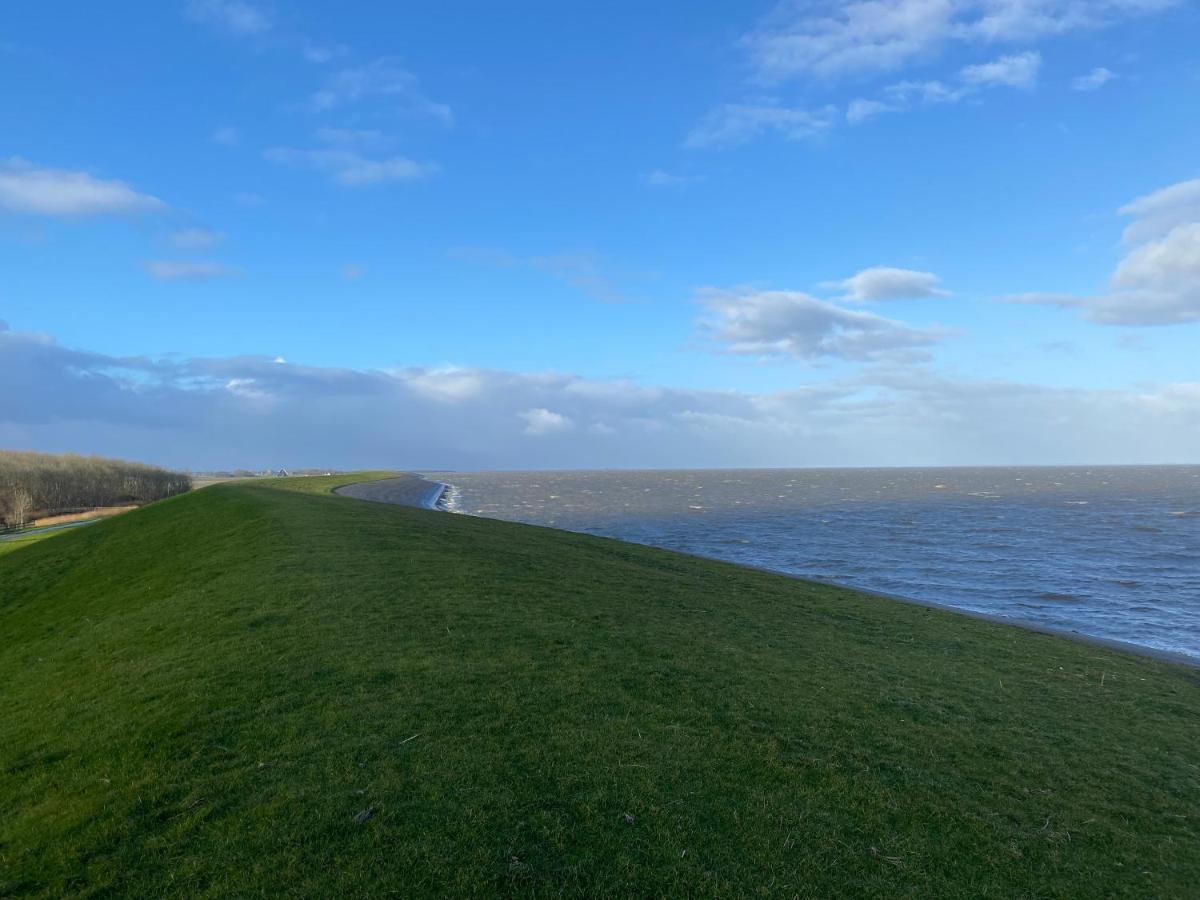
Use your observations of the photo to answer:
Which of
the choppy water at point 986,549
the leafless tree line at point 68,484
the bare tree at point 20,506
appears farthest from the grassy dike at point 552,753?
the leafless tree line at point 68,484

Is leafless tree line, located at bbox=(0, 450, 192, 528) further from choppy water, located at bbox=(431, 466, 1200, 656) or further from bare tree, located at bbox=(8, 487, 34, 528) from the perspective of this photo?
choppy water, located at bbox=(431, 466, 1200, 656)

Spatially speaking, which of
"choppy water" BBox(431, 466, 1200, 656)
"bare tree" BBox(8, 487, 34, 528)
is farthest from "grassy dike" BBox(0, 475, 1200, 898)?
"bare tree" BBox(8, 487, 34, 528)

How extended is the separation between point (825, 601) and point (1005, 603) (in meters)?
14.4

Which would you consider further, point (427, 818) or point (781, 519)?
point (781, 519)

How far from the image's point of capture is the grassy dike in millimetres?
7117

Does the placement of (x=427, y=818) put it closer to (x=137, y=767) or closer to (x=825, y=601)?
(x=137, y=767)

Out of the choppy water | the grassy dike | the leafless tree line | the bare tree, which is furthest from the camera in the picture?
the leafless tree line

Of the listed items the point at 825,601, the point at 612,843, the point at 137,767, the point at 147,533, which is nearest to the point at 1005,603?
the point at 825,601

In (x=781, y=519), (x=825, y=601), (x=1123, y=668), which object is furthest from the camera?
(x=781, y=519)

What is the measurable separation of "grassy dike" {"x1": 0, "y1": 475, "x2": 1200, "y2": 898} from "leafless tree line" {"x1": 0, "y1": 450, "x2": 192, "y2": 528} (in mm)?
71440

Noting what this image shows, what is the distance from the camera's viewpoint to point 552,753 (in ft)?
30.7

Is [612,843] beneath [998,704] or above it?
above

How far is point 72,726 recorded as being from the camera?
35.9 ft

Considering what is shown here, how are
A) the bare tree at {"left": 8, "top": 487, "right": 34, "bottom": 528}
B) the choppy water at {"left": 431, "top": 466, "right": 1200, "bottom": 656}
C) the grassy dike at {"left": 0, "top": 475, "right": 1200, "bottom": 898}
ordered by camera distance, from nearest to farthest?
the grassy dike at {"left": 0, "top": 475, "right": 1200, "bottom": 898}, the choppy water at {"left": 431, "top": 466, "right": 1200, "bottom": 656}, the bare tree at {"left": 8, "top": 487, "right": 34, "bottom": 528}
